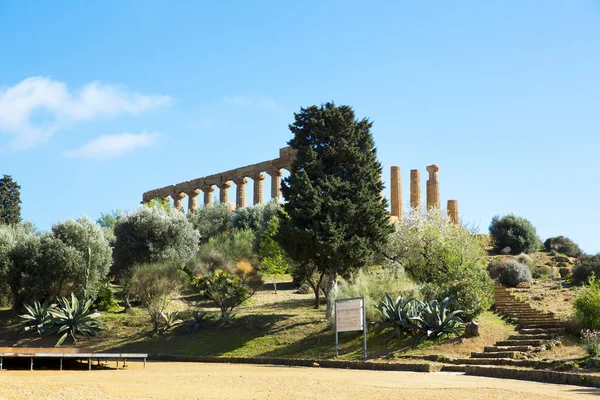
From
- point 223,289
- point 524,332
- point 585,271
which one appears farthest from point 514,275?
point 223,289

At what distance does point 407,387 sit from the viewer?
49.6 feet

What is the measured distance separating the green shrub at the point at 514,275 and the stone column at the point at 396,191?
18.6 metres

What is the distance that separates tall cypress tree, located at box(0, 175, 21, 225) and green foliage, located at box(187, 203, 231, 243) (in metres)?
13.8

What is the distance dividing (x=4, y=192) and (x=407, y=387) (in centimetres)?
5118

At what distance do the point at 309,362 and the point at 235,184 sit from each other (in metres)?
45.8

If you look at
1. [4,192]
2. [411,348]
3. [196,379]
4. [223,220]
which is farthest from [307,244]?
[4,192]

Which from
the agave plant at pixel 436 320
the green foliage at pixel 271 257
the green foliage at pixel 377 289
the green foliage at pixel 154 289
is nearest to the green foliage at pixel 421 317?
the agave plant at pixel 436 320

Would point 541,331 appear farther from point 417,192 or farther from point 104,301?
point 417,192

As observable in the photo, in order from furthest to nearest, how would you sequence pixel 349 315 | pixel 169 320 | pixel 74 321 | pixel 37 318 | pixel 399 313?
pixel 37 318
pixel 169 320
pixel 74 321
pixel 399 313
pixel 349 315

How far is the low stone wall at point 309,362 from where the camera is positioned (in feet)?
68.0

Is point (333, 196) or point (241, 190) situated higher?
point (241, 190)

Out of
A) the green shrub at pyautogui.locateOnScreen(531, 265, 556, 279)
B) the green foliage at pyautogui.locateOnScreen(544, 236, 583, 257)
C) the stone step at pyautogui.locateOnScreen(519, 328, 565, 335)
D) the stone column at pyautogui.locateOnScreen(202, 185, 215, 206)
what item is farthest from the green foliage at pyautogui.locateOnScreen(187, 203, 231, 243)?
the stone step at pyautogui.locateOnScreen(519, 328, 565, 335)

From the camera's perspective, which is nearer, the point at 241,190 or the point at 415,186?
the point at 415,186

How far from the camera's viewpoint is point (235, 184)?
68.6 metres
